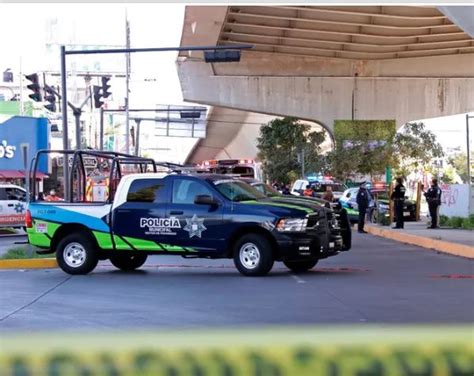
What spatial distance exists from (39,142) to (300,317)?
3246cm

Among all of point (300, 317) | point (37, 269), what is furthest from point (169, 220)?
point (300, 317)

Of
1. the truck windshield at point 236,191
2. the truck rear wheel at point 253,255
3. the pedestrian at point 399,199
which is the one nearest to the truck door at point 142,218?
the truck windshield at point 236,191

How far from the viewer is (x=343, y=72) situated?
42844mm

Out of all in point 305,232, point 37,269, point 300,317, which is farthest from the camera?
point 37,269

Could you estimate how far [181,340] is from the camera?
2158mm

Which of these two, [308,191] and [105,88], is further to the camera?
[308,191]

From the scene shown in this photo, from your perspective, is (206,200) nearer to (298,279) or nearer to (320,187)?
(298,279)

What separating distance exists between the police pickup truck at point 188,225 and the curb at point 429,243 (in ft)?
13.1

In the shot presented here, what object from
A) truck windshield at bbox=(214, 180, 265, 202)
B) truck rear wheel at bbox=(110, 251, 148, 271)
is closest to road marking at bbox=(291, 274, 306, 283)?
truck windshield at bbox=(214, 180, 265, 202)

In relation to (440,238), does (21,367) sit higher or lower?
higher

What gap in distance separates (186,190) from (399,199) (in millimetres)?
12350

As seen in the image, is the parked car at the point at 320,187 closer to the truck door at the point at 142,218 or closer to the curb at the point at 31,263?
the curb at the point at 31,263

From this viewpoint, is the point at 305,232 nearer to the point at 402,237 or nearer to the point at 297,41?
the point at 402,237

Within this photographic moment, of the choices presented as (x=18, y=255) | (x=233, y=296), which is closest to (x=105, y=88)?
(x=18, y=255)
